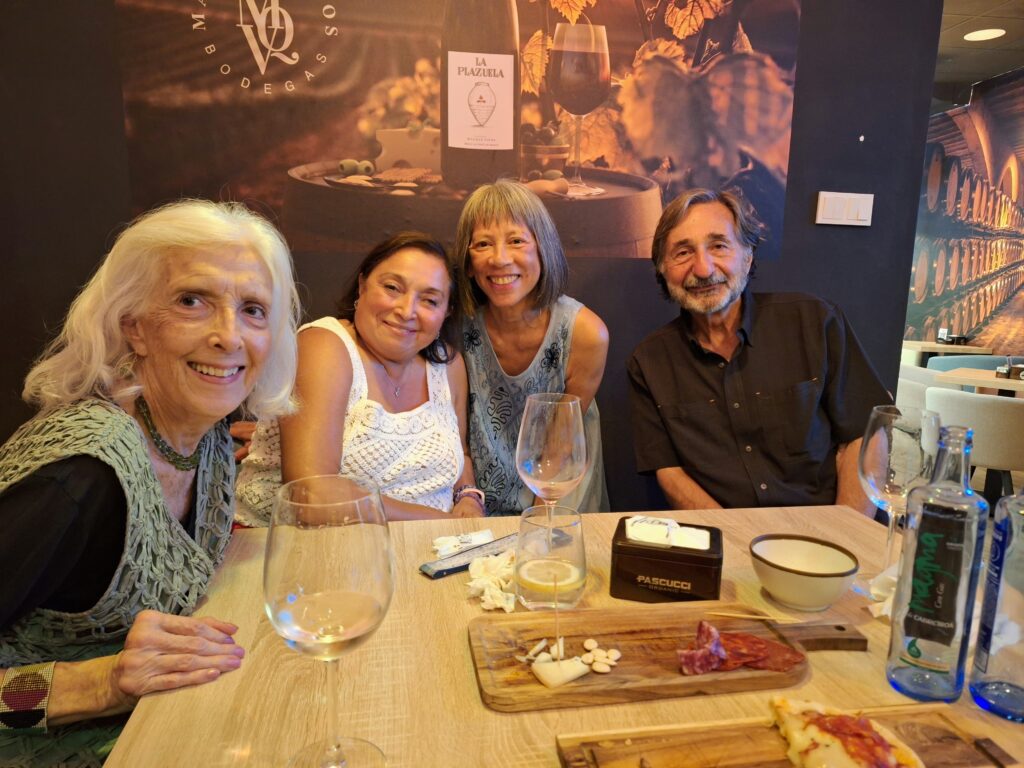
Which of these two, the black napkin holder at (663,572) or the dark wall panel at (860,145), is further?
the dark wall panel at (860,145)

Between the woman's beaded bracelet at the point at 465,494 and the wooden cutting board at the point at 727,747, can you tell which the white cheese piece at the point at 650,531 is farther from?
the woman's beaded bracelet at the point at 465,494

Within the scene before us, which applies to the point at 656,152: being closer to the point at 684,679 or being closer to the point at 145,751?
the point at 684,679

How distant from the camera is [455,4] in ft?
7.12

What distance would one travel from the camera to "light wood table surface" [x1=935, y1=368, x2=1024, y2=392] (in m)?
3.90

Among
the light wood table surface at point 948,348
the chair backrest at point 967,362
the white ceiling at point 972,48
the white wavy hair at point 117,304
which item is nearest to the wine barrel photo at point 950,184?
the white ceiling at point 972,48

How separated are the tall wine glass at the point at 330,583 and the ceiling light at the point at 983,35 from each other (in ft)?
20.1

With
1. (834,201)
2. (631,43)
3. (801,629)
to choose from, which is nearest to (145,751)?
(801,629)

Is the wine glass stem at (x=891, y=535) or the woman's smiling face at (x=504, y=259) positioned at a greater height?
the woman's smiling face at (x=504, y=259)

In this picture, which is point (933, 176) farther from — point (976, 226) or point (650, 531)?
A: point (650, 531)

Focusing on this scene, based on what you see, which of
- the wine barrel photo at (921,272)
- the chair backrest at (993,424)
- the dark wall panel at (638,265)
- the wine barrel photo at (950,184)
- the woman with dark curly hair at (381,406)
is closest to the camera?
the woman with dark curly hair at (381,406)

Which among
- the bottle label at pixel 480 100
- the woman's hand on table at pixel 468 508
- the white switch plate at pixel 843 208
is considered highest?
the bottle label at pixel 480 100

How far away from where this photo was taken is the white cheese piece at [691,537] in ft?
3.40

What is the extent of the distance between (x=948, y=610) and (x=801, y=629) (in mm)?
205

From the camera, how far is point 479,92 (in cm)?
223
